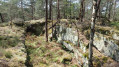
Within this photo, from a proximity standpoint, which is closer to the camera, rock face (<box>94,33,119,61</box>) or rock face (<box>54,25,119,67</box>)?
rock face (<box>94,33,119,61</box>)

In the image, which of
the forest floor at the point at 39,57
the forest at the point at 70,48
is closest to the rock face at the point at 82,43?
the forest at the point at 70,48

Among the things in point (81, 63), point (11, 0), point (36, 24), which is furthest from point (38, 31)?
point (11, 0)

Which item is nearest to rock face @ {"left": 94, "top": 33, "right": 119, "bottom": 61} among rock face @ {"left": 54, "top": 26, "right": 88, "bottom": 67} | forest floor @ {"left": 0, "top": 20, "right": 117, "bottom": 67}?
forest floor @ {"left": 0, "top": 20, "right": 117, "bottom": 67}

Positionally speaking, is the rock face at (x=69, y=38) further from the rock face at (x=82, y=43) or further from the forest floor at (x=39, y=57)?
the forest floor at (x=39, y=57)

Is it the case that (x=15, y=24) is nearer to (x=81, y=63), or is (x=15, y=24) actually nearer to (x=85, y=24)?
(x=85, y=24)

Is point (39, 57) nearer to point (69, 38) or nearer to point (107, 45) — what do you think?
point (69, 38)

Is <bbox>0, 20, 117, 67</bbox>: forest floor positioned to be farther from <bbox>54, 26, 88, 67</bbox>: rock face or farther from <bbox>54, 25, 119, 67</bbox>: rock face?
<bbox>54, 26, 88, 67</bbox>: rock face

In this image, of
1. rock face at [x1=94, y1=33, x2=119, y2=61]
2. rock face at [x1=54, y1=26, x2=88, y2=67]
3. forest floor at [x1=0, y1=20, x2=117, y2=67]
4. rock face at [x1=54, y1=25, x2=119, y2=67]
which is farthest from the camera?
rock face at [x1=54, y1=26, x2=88, y2=67]

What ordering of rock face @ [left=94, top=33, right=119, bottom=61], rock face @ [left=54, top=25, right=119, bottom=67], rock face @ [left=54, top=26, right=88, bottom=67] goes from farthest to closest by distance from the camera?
rock face @ [left=54, top=26, right=88, bottom=67] → rock face @ [left=54, top=25, right=119, bottom=67] → rock face @ [left=94, top=33, right=119, bottom=61]

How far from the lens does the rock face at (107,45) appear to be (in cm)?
679

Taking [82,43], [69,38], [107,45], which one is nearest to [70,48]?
[69,38]

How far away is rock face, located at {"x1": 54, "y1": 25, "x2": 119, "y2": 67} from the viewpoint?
22.9 feet

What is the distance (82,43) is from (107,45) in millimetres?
2267

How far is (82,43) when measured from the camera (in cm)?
898
